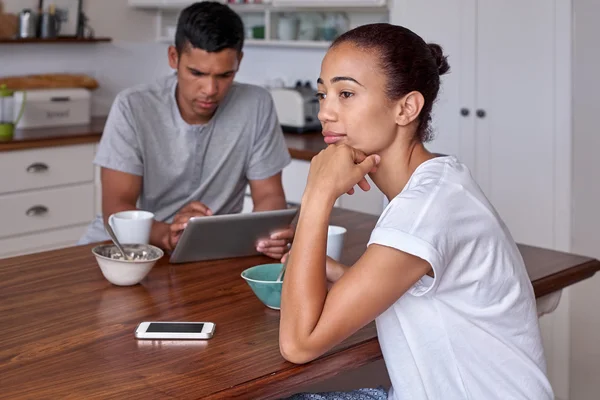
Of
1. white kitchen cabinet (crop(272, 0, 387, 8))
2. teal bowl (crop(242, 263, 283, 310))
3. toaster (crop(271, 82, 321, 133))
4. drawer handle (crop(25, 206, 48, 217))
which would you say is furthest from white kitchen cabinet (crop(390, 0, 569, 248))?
drawer handle (crop(25, 206, 48, 217))

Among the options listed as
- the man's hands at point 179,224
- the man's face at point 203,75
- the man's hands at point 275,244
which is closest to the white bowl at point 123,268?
the man's hands at point 179,224

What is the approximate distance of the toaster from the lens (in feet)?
14.2

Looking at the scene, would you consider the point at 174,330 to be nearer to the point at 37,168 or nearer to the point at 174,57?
the point at 174,57

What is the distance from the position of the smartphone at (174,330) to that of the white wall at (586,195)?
6.27 feet

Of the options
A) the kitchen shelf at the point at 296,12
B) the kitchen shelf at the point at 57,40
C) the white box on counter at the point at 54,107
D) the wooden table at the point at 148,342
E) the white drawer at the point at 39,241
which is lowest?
the white drawer at the point at 39,241

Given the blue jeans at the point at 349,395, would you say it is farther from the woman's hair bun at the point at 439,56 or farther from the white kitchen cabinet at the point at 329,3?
the white kitchen cabinet at the point at 329,3

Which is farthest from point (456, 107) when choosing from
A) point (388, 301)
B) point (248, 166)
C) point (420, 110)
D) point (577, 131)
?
point (388, 301)

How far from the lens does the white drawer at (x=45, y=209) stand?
4105 mm

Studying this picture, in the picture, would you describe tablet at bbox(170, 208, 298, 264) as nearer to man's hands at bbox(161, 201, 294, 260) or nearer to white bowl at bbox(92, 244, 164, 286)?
man's hands at bbox(161, 201, 294, 260)

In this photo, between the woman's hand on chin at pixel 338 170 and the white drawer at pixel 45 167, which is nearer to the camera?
the woman's hand on chin at pixel 338 170

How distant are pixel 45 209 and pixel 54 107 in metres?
0.67

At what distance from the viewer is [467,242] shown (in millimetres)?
1612

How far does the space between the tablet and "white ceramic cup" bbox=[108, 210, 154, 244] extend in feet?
0.31

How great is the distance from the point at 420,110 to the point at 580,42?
1.67 meters
